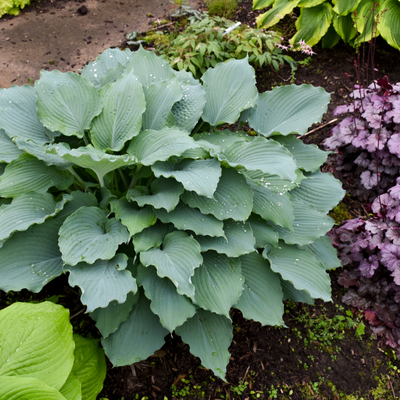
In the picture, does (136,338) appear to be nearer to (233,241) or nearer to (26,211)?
(233,241)

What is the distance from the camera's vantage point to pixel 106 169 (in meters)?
1.86

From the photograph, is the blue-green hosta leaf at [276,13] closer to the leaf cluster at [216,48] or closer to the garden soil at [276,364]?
the leaf cluster at [216,48]

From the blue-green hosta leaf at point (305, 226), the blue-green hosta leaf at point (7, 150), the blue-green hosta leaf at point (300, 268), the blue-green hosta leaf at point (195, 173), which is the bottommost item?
the blue-green hosta leaf at point (300, 268)

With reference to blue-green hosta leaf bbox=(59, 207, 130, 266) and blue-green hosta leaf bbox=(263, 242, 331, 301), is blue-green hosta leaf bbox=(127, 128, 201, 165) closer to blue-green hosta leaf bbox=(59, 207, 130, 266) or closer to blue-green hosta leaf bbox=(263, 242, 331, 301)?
blue-green hosta leaf bbox=(59, 207, 130, 266)

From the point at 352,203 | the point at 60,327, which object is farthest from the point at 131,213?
the point at 352,203

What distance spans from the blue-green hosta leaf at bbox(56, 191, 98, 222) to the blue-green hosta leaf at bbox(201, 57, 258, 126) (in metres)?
0.85

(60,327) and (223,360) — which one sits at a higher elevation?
(60,327)

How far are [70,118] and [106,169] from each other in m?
0.45

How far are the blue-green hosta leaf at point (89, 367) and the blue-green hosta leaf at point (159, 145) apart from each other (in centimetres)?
103

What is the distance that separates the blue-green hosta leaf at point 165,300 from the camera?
174 centimetres

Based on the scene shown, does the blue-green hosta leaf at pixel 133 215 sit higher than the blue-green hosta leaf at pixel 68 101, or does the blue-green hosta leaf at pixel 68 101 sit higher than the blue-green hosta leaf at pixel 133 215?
the blue-green hosta leaf at pixel 68 101

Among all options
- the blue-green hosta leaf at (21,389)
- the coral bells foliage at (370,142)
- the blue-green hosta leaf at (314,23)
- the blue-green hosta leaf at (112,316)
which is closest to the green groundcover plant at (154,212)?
the blue-green hosta leaf at (112,316)

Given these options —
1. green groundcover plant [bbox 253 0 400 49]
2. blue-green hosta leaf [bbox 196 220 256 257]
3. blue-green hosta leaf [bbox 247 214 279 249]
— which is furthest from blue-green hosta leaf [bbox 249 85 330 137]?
green groundcover plant [bbox 253 0 400 49]

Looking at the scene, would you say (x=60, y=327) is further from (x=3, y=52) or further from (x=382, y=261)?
(x=3, y=52)
